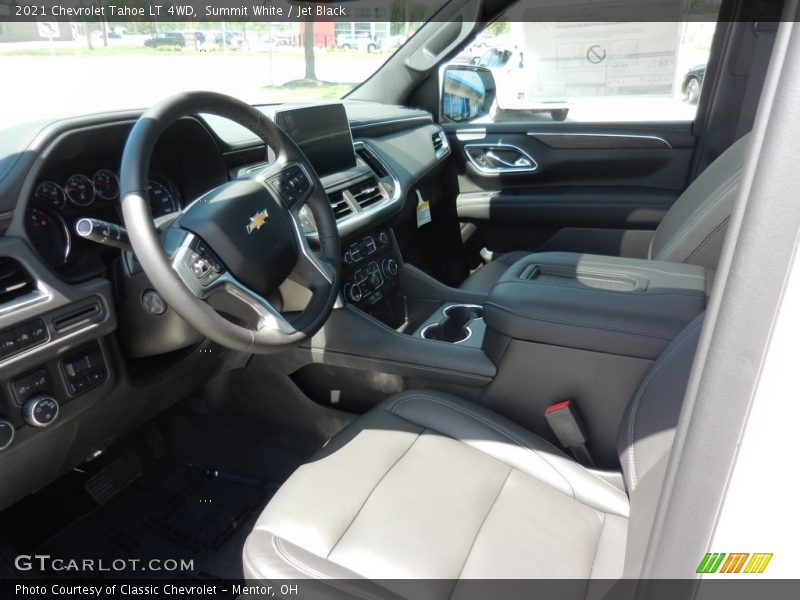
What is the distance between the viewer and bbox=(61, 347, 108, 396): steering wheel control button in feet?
4.32

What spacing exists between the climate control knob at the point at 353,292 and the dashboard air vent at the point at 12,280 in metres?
0.89

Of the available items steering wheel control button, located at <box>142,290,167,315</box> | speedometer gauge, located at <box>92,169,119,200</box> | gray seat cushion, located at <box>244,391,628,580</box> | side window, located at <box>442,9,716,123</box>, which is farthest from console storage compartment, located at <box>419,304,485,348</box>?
side window, located at <box>442,9,716,123</box>

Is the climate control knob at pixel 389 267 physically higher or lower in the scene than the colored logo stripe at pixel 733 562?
lower

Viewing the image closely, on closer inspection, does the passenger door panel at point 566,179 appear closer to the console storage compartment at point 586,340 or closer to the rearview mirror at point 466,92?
the rearview mirror at point 466,92

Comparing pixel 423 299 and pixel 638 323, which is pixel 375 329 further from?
pixel 638 323

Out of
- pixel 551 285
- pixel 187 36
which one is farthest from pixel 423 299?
pixel 187 36

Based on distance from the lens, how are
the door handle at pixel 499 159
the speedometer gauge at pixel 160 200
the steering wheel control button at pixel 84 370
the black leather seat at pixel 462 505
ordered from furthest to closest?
the door handle at pixel 499 159 → the speedometer gauge at pixel 160 200 → the steering wheel control button at pixel 84 370 → the black leather seat at pixel 462 505

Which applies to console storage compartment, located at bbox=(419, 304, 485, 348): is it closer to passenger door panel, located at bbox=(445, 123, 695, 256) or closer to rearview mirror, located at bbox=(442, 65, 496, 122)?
passenger door panel, located at bbox=(445, 123, 695, 256)

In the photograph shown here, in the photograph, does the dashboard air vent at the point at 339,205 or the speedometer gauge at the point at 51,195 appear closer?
the speedometer gauge at the point at 51,195

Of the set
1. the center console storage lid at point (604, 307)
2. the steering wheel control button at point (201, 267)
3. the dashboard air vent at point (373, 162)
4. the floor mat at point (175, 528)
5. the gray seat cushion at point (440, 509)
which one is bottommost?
the floor mat at point (175, 528)

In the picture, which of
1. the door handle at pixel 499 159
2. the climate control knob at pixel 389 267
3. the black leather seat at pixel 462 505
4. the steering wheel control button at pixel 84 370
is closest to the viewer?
the black leather seat at pixel 462 505

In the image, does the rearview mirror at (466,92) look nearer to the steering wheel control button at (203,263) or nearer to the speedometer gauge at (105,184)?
the speedometer gauge at (105,184)

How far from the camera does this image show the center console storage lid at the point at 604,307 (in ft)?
4.68

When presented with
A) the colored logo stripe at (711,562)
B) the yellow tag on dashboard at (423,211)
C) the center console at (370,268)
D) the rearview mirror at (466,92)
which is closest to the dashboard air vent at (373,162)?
the center console at (370,268)
